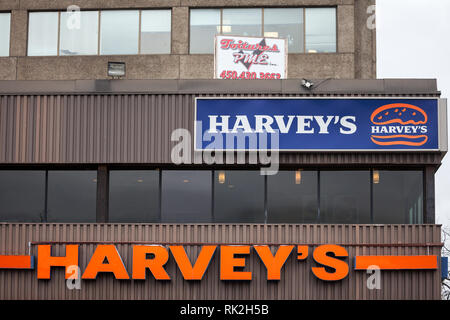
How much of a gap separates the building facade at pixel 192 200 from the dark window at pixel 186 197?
0.03m

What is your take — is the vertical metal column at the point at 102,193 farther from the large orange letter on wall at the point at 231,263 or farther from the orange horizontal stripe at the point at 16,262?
the large orange letter on wall at the point at 231,263

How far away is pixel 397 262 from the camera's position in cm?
2275

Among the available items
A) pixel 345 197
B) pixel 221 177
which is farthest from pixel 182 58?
pixel 345 197

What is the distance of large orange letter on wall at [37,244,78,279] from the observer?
76.0 feet

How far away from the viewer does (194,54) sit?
33781mm

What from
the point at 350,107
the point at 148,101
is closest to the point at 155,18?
the point at 148,101

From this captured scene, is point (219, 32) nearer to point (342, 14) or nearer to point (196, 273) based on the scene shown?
point (342, 14)

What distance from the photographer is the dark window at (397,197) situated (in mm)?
Answer: 23875

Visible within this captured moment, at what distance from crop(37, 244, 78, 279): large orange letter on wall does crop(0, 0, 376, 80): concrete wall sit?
12.5 m

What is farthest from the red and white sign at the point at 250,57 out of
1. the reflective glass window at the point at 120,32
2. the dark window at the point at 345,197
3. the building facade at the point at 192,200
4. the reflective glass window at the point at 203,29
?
the dark window at the point at 345,197

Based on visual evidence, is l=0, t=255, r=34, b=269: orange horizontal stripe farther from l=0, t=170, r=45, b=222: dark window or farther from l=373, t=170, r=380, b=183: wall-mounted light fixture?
l=373, t=170, r=380, b=183: wall-mounted light fixture

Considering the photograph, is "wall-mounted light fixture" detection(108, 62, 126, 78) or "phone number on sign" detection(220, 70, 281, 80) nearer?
"wall-mounted light fixture" detection(108, 62, 126, 78)

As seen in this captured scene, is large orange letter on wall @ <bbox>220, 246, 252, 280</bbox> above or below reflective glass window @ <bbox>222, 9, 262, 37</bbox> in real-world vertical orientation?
below

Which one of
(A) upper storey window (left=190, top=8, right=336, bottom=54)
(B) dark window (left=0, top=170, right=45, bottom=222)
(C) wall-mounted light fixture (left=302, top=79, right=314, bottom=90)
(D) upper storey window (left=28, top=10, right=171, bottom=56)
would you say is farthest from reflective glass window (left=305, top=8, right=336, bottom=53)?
(B) dark window (left=0, top=170, right=45, bottom=222)
